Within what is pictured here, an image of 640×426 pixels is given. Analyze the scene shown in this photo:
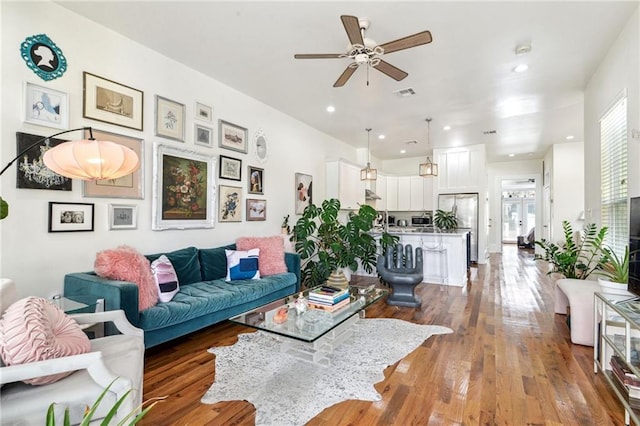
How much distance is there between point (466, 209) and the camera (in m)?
7.52

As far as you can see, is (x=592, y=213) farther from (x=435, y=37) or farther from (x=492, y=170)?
(x=492, y=170)

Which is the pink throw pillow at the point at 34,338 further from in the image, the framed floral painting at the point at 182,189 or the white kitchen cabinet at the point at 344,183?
the white kitchen cabinet at the point at 344,183

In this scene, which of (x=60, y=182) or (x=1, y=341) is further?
(x=60, y=182)

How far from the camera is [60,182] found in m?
2.59

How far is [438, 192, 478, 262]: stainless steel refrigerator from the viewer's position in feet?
24.4

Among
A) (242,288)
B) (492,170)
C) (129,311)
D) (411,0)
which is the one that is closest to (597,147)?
(411,0)

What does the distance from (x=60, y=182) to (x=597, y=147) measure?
561 centimetres

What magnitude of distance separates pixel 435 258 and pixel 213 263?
392cm

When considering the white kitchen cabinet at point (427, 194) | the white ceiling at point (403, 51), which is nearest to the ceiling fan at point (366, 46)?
the white ceiling at point (403, 51)

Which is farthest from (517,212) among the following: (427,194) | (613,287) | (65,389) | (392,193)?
(65,389)

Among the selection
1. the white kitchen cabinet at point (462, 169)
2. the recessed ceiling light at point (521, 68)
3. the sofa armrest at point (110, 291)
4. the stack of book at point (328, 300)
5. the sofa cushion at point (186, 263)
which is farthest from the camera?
the white kitchen cabinet at point (462, 169)

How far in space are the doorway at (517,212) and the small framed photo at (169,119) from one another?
526 inches

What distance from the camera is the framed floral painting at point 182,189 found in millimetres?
3338

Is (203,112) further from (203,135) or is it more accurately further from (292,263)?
(292,263)
